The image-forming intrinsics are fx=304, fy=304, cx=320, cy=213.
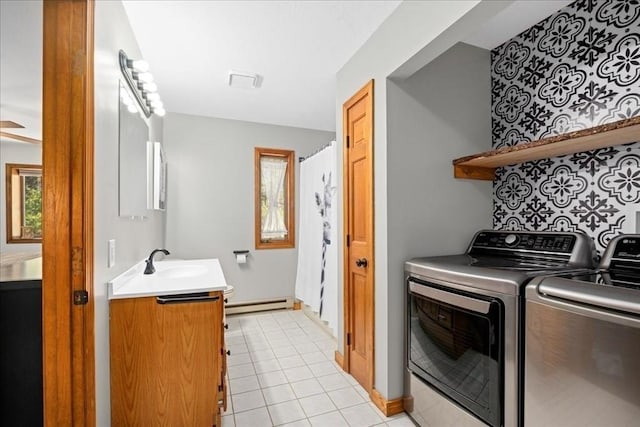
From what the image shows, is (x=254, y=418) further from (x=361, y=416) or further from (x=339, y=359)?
(x=339, y=359)

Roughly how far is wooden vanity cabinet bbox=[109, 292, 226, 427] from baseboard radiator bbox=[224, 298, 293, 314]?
210 cm

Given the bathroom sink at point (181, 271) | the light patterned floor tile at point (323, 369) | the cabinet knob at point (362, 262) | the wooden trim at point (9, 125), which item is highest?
the wooden trim at point (9, 125)

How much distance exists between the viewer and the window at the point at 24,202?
A: 1369 mm

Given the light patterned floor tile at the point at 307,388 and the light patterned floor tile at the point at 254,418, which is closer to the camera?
the light patterned floor tile at the point at 254,418

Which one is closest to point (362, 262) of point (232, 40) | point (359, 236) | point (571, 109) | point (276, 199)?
point (359, 236)

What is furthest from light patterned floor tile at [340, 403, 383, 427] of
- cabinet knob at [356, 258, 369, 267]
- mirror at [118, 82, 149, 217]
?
mirror at [118, 82, 149, 217]

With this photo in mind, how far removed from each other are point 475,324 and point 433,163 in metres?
1.01

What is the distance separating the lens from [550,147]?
1.51 meters

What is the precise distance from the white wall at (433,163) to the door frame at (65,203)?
4.90 feet

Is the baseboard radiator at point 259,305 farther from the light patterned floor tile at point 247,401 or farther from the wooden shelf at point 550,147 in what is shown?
the wooden shelf at point 550,147

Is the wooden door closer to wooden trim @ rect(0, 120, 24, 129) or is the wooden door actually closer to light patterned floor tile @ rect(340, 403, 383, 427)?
light patterned floor tile @ rect(340, 403, 383, 427)

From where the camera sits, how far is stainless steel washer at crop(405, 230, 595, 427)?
1.26 m

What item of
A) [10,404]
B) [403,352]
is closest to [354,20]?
[403,352]

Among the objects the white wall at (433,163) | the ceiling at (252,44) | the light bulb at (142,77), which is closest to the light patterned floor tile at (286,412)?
the white wall at (433,163)
